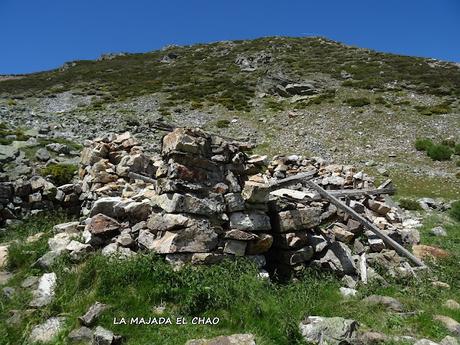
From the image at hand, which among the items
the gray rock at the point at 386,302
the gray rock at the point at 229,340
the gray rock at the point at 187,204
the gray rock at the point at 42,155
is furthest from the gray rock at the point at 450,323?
the gray rock at the point at 42,155

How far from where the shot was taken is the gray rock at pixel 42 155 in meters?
18.5

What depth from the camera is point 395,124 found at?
116ft

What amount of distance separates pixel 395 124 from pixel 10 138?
28.0 meters

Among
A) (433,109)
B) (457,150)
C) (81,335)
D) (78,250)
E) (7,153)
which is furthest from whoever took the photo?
(433,109)

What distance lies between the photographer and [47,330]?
24.1ft

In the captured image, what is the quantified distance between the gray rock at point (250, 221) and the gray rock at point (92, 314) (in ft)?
12.0

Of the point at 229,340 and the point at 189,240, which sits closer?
the point at 229,340

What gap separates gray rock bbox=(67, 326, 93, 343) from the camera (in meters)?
7.02

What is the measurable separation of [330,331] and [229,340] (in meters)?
1.73

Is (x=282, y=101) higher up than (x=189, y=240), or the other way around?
(x=282, y=101)

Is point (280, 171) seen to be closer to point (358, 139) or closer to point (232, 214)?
point (232, 214)

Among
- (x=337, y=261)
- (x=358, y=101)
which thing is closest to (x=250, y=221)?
(x=337, y=261)

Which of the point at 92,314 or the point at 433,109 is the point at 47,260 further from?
the point at 433,109

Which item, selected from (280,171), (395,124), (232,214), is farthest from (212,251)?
(395,124)
